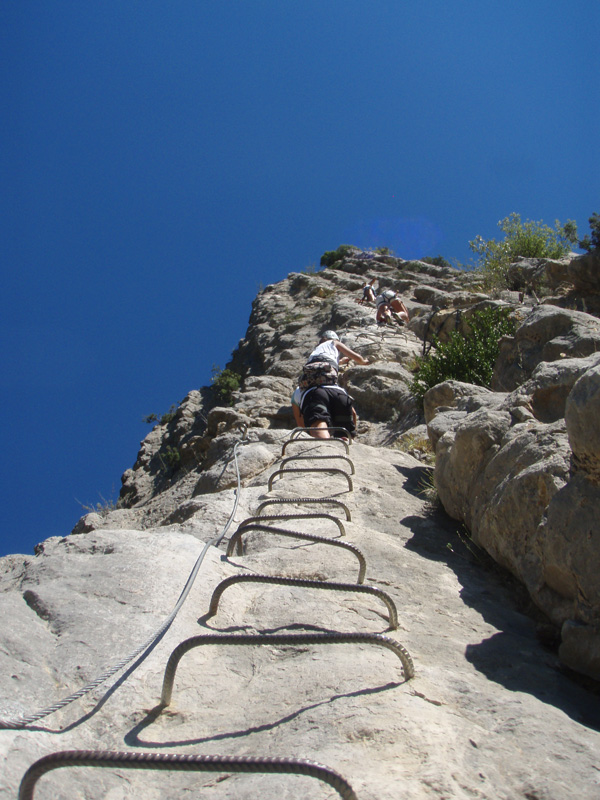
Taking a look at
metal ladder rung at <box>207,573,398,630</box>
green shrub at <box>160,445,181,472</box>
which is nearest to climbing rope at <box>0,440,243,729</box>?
metal ladder rung at <box>207,573,398,630</box>

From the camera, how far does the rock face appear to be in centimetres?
143

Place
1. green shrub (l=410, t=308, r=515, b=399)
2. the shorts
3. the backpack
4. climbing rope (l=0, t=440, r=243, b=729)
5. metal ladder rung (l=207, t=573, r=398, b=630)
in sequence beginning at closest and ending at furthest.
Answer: climbing rope (l=0, t=440, r=243, b=729) → metal ladder rung (l=207, t=573, r=398, b=630) → the shorts → the backpack → green shrub (l=410, t=308, r=515, b=399)

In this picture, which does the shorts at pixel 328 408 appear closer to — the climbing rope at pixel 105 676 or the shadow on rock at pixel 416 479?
the shadow on rock at pixel 416 479

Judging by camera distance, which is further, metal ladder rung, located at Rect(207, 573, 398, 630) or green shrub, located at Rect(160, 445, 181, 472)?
green shrub, located at Rect(160, 445, 181, 472)

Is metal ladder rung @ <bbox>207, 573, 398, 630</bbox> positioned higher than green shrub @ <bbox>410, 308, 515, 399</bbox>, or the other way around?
green shrub @ <bbox>410, 308, 515, 399</bbox>

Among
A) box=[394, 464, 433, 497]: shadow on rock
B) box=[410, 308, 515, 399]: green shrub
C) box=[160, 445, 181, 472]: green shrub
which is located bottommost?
box=[394, 464, 433, 497]: shadow on rock

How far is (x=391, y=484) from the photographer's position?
515cm

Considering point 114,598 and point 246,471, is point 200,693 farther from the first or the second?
point 246,471

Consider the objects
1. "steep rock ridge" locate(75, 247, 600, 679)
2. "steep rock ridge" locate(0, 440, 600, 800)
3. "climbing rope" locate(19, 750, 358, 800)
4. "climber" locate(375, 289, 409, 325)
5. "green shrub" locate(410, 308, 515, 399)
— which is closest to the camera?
"climbing rope" locate(19, 750, 358, 800)

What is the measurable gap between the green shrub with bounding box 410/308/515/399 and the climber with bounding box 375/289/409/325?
687 cm

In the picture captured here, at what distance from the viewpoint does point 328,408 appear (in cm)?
737

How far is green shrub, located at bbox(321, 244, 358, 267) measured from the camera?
3238 cm

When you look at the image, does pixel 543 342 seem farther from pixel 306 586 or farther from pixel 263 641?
pixel 263 641

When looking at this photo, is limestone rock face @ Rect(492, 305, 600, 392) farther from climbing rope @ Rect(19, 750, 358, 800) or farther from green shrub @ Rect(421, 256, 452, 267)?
green shrub @ Rect(421, 256, 452, 267)
